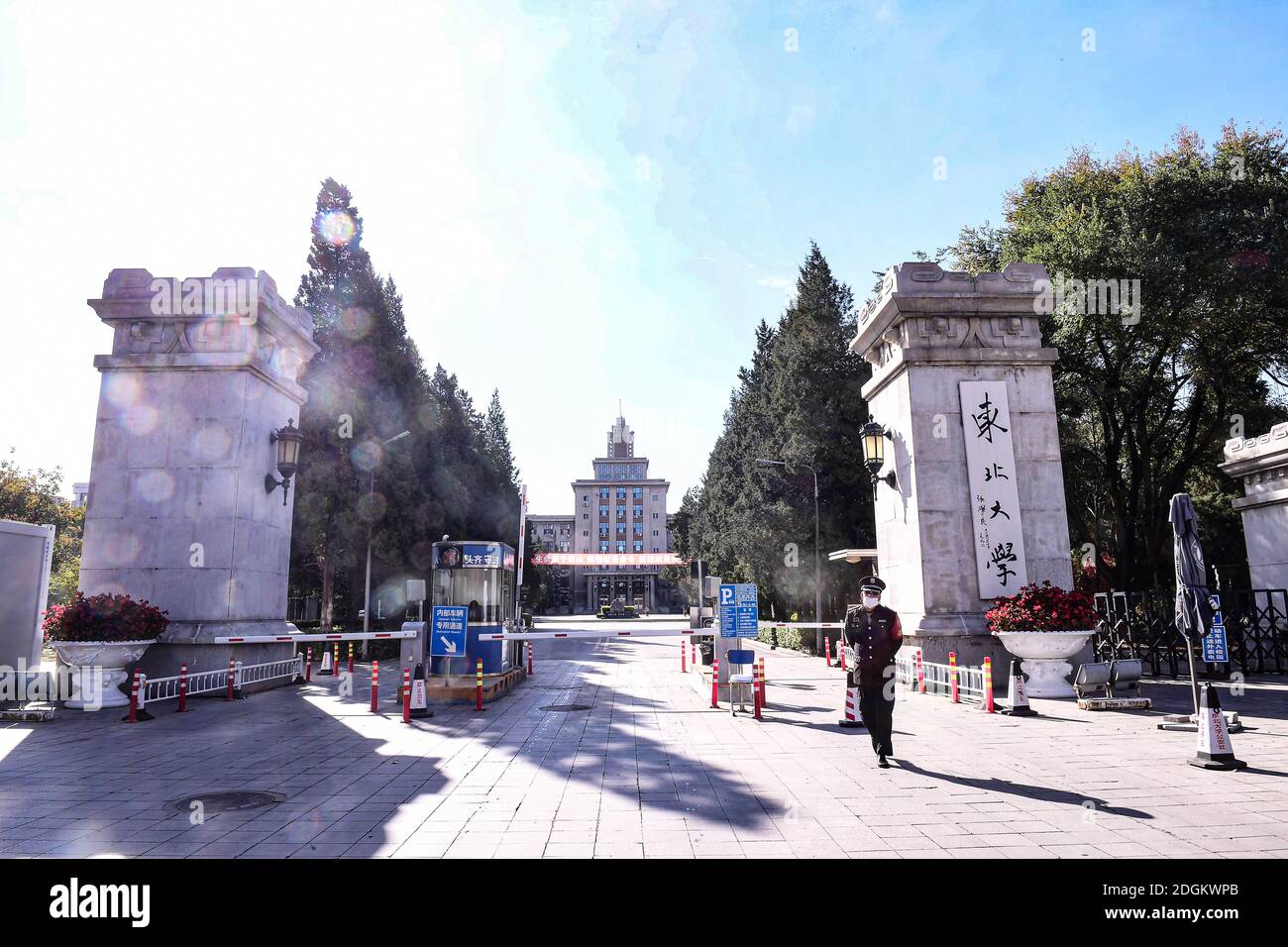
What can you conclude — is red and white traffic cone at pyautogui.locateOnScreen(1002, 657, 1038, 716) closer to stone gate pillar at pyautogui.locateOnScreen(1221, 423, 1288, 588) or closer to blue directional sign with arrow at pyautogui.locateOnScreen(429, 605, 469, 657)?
blue directional sign with arrow at pyautogui.locateOnScreen(429, 605, 469, 657)

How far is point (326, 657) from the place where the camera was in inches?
717

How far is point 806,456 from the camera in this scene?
30.3m

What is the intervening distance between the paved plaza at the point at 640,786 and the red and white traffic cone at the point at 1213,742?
195 millimetres

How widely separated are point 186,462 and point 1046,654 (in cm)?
1757

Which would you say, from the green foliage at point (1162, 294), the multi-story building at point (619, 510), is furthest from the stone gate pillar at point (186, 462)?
the multi-story building at point (619, 510)

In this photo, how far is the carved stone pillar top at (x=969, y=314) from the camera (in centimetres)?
1566

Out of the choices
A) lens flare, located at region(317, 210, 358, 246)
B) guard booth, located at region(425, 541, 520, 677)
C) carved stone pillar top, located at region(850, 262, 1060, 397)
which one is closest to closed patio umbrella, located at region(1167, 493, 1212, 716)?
carved stone pillar top, located at region(850, 262, 1060, 397)

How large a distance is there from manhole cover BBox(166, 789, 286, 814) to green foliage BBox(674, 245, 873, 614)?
85.6 feet

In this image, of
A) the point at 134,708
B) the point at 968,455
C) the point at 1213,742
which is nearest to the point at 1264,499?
the point at 968,455

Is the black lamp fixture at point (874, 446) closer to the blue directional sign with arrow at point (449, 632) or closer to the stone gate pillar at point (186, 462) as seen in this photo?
the blue directional sign with arrow at point (449, 632)

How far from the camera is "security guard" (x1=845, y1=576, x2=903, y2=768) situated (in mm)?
7898

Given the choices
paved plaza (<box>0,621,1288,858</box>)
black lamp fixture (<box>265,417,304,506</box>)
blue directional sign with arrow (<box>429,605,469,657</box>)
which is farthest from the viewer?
black lamp fixture (<box>265,417,304,506</box>)
